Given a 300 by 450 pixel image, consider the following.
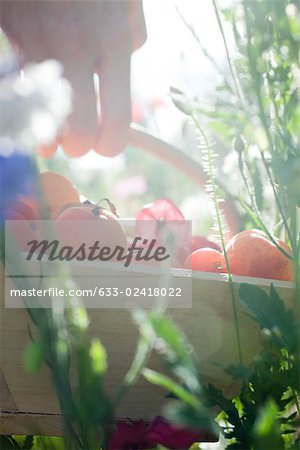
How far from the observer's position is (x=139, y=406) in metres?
0.85

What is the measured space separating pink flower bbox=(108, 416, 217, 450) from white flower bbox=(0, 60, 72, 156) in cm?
26

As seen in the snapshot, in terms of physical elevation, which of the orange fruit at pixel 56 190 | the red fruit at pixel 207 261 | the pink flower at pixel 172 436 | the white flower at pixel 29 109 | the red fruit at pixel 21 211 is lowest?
the pink flower at pixel 172 436

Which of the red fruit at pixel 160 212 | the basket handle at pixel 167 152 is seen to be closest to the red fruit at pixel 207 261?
the red fruit at pixel 160 212

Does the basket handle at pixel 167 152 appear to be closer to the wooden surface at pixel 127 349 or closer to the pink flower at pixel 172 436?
the wooden surface at pixel 127 349

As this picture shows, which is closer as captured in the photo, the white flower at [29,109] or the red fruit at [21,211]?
the white flower at [29,109]

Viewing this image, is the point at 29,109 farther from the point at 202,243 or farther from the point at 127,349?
the point at 202,243

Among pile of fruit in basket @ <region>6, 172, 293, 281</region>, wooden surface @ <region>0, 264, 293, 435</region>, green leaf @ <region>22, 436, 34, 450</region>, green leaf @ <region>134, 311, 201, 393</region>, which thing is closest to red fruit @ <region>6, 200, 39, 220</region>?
pile of fruit in basket @ <region>6, 172, 293, 281</region>

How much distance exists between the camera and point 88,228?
0.94 m

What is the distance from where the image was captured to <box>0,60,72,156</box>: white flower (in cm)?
50

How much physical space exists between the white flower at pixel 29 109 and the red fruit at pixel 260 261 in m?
0.43

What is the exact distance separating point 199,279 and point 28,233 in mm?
227

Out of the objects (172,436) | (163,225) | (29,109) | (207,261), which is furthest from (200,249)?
(29,109)

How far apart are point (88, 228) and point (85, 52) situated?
1.15 ft

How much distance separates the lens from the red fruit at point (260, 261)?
0.91 m
